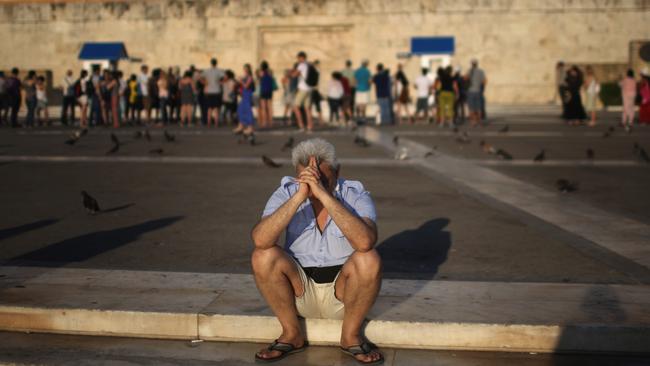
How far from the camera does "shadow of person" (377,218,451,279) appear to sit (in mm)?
6762

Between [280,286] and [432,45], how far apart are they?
35531mm

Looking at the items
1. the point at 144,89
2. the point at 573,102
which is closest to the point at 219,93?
the point at 144,89

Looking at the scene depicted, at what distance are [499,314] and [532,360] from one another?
0.40 meters

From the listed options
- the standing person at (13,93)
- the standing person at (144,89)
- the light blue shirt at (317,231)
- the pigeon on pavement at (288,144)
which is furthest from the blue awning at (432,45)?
the light blue shirt at (317,231)

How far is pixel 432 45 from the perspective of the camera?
3947 cm

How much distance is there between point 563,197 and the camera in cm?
1055

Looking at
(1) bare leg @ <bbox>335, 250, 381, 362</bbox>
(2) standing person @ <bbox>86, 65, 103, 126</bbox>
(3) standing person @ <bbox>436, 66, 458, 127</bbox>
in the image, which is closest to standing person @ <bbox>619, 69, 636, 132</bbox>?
(3) standing person @ <bbox>436, 66, 458, 127</bbox>

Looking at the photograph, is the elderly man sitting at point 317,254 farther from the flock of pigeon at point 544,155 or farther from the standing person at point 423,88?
the standing person at point 423,88

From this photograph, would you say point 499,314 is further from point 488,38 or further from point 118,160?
point 488,38

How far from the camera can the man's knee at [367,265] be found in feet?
15.7

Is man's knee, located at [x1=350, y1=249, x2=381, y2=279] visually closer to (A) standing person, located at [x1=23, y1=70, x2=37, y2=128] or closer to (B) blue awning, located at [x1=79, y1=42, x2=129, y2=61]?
(A) standing person, located at [x1=23, y1=70, x2=37, y2=128]

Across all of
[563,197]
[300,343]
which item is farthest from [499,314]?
[563,197]

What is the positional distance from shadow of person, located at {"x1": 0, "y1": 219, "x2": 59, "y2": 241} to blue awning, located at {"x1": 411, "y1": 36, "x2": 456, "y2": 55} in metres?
30.9

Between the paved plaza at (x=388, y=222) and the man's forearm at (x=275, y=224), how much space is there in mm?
656
